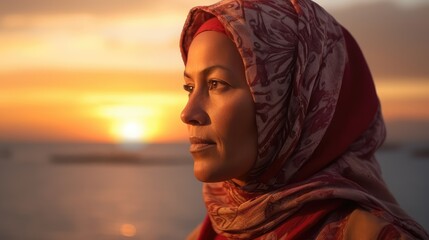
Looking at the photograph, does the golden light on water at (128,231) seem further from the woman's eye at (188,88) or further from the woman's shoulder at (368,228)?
the woman's shoulder at (368,228)

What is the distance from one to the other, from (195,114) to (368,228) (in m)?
0.51

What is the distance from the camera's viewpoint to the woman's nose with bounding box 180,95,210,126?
2.02 meters

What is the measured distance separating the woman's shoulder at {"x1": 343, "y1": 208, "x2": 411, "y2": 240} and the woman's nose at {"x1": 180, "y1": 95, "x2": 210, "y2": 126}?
437mm

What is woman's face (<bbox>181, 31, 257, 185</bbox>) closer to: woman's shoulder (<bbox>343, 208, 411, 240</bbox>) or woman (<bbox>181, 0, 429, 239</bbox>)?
woman (<bbox>181, 0, 429, 239</bbox>)

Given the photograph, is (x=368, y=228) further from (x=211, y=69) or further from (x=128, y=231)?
(x=128, y=231)

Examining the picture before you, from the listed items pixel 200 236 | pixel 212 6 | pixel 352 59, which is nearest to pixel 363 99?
pixel 352 59

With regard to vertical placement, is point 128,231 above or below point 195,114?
below

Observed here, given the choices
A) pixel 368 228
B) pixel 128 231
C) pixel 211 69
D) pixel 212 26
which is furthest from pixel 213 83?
pixel 128 231

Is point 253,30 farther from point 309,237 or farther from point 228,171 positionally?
point 309,237

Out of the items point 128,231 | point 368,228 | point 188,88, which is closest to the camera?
point 368,228

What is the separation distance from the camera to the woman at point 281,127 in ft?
6.44

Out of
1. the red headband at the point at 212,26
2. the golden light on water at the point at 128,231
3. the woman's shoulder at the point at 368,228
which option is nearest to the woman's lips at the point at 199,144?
the red headband at the point at 212,26

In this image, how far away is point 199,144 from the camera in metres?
2.04

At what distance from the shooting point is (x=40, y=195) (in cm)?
1600
